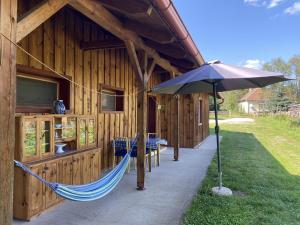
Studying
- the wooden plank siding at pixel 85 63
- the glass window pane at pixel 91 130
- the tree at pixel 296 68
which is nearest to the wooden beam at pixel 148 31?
the wooden plank siding at pixel 85 63

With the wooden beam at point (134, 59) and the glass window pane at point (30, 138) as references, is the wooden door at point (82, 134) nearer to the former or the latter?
the glass window pane at point (30, 138)

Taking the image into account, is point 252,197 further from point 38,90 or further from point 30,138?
point 38,90

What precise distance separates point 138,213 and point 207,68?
2.17m

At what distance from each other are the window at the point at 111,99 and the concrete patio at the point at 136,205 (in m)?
1.53

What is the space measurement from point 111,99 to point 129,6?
3139mm

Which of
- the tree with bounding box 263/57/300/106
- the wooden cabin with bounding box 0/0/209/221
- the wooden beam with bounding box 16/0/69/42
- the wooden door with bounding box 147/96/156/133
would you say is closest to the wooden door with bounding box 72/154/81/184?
the wooden cabin with bounding box 0/0/209/221

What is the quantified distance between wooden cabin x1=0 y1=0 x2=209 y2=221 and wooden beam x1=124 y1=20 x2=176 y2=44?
0.04 ft

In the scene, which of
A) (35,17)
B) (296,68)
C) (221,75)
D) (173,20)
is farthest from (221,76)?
(296,68)

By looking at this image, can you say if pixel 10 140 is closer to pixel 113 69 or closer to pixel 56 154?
pixel 56 154

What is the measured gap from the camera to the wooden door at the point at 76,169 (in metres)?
3.60

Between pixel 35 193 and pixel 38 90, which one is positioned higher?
pixel 38 90

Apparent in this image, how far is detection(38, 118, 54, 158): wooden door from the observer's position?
3047 mm

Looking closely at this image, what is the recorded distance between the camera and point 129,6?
277 centimetres

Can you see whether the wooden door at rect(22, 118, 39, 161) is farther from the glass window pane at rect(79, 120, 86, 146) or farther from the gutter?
the gutter
